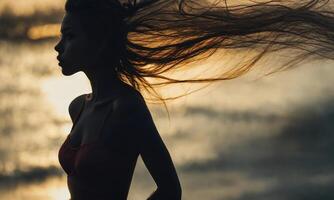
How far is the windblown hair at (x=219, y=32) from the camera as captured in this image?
Result: 673 cm

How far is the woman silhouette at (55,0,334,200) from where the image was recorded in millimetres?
5848

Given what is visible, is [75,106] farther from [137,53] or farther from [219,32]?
[219,32]

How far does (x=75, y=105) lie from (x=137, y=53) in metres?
0.58

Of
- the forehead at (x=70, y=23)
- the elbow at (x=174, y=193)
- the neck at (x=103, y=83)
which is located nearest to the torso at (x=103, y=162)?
the neck at (x=103, y=83)

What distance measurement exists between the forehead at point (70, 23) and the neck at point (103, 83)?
0.31m

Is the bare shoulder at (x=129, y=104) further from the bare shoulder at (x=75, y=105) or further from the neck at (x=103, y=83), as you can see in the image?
the bare shoulder at (x=75, y=105)

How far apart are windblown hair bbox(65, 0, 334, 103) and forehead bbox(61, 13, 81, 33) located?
53 cm

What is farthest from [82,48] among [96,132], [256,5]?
[256,5]

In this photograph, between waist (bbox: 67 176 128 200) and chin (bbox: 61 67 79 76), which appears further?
chin (bbox: 61 67 79 76)

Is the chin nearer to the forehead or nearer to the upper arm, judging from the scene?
the forehead

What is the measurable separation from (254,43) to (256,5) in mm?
329

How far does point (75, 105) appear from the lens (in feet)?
21.9

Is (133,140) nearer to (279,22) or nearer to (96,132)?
(96,132)

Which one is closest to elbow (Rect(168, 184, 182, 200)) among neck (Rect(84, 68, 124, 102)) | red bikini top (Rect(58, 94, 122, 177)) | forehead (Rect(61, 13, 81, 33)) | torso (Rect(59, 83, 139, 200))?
torso (Rect(59, 83, 139, 200))
